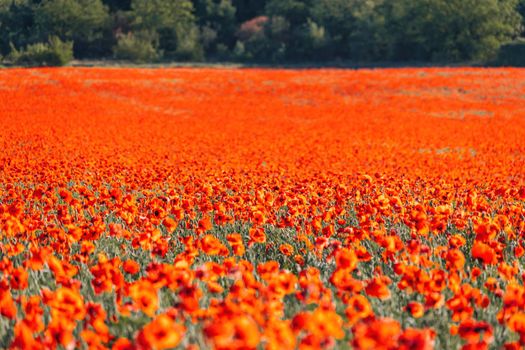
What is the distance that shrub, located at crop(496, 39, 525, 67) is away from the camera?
51.1 metres

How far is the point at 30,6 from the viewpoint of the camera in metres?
70.9

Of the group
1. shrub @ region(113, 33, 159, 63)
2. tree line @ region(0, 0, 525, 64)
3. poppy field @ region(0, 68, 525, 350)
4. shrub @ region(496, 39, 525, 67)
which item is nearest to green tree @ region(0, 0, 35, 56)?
tree line @ region(0, 0, 525, 64)

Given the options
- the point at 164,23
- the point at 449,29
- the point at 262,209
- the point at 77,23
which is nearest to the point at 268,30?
the point at 164,23

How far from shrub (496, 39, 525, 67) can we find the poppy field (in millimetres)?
17174

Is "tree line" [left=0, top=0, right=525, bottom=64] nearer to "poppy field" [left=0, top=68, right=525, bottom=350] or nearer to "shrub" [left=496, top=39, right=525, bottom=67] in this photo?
"shrub" [left=496, top=39, right=525, bottom=67]

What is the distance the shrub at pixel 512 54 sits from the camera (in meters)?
51.1

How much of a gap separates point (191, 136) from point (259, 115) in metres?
6.46

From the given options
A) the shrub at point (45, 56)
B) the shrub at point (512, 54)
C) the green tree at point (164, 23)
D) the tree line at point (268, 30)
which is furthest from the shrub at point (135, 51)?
the shrub at point (512, 54)

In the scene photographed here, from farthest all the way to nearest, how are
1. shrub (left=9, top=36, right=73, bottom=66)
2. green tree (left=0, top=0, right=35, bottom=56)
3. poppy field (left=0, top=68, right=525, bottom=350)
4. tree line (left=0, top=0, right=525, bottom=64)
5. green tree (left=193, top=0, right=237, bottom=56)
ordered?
green tree (left=193, top=0, right=237, bottom=56) < green tree (left=0, top=0, right=35, bottom=56) < tree line (left=0, top=0, right=525, bottom=64) < shrub (left=9, top=36, right=73, bottom=66) < poppy field (left=0, top=68, right=525, bottom=350)

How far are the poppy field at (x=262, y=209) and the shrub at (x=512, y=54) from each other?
17.2 m

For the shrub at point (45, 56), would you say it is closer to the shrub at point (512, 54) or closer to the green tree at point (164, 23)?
the green tree at point (164, 23)

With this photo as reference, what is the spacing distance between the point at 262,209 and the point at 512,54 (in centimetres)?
5412

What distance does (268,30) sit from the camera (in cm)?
6831

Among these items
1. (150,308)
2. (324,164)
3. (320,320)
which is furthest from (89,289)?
(324,164)
